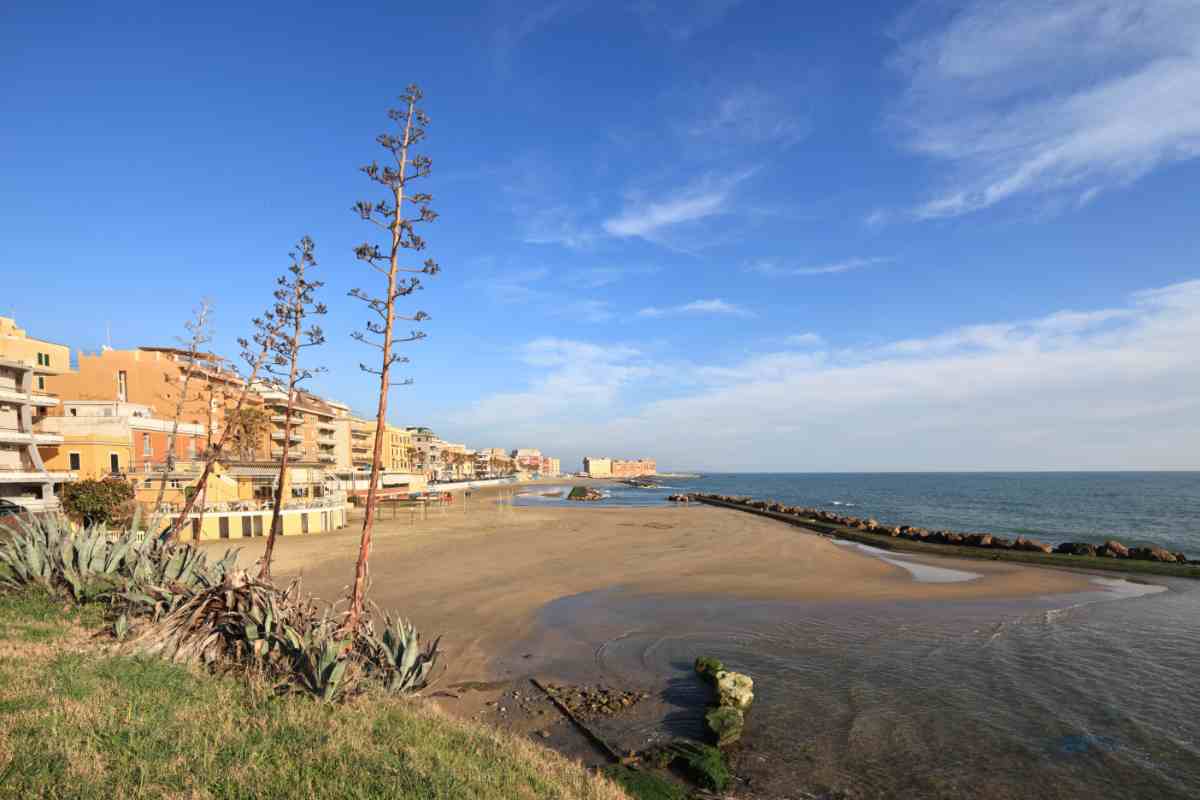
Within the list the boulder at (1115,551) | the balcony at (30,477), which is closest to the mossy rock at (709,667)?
the boulder at (1115,551)

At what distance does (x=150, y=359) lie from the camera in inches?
1702

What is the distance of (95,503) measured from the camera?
24.1 meters

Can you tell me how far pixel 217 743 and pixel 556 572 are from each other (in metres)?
18.6

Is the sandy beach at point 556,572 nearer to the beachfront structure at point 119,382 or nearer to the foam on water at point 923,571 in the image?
the foam on water at point 923,571

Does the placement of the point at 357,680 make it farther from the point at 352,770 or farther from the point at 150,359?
the point at 150,359

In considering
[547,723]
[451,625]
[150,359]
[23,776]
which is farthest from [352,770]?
[150,359]

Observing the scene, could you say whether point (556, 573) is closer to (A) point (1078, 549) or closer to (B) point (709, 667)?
(B) point (709, 667)

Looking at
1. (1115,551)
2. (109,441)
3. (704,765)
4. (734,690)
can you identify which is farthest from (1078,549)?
(109,441)

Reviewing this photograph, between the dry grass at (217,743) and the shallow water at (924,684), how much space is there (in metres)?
3.77

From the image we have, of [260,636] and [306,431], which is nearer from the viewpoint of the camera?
[260,636]

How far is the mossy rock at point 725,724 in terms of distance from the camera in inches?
364

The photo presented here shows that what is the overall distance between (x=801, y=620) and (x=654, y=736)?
8999 millimetres

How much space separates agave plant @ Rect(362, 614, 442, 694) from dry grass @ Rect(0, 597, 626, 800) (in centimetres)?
64

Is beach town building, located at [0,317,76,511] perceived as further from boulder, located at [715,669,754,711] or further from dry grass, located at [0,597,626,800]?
boulder, located at [715,669,754,711]
